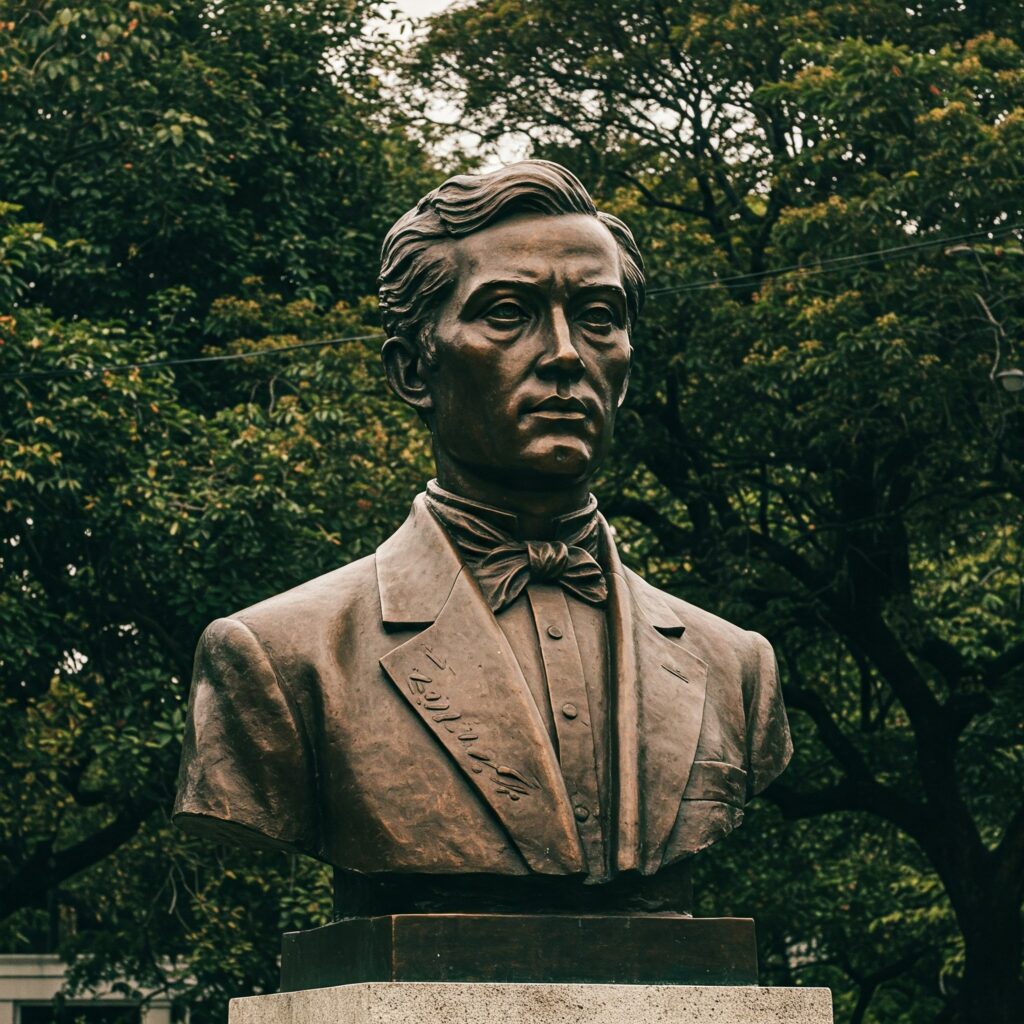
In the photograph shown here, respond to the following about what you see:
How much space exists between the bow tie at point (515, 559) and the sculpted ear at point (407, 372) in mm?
228

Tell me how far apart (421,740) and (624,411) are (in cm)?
1005

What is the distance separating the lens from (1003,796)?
1585 centimetres

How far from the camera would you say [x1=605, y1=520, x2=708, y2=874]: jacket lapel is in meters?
4.61

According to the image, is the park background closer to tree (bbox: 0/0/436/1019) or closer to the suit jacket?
tree (bbox: 0/0/436/1019)

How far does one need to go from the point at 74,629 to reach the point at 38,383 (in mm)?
1564

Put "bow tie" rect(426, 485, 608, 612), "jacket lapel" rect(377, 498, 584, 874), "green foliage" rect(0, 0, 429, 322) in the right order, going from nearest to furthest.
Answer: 1. "jacket lapel" rect(377, 498, 584, 874)
2. "bow tie" rect(426, 485, 608, 612)
3. "green foliage" rect(0, 0, 429, 322)

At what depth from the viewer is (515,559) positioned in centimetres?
489

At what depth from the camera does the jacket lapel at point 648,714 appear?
4.61m

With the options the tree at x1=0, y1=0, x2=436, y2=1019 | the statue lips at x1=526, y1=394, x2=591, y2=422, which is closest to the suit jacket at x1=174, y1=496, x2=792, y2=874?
the statue lips at x1=526, y1=394, x2=591, y2=422

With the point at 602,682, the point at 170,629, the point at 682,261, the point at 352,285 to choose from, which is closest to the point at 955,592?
the point at 682,261

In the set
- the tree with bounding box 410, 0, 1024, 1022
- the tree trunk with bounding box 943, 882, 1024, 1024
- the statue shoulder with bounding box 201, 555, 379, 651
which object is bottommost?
the tree trunk with bounding box 943, 882, 1024, 1024

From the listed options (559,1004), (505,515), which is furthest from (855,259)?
(559,1004)

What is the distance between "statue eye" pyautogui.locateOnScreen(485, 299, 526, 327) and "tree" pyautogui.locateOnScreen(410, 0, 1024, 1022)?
27.2 feet

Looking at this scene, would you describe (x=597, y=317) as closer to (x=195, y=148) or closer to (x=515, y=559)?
(x=515, y=559)
